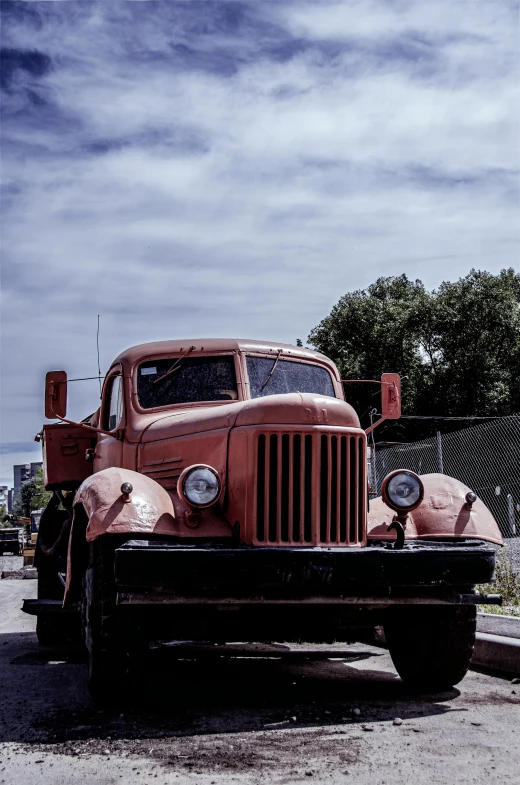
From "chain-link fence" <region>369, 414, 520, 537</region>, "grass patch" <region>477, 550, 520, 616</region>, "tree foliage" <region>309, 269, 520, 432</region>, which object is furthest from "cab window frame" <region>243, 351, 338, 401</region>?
"tree foliage" <region>309, 269, 520, 432</region>

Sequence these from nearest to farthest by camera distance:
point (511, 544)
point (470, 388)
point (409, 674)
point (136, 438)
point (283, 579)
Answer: point (283, 579)
point (409, 674)
point (136, 438)
point (511, 544)
point (470, 388)

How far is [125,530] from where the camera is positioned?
546 cm

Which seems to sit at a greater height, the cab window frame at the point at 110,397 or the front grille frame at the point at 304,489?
the cab window frame at the point at 110,397

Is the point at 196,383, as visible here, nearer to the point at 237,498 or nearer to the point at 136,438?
the point at 136,438

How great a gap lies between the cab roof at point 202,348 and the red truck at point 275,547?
3.28 feet

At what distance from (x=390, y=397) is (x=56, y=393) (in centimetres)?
267

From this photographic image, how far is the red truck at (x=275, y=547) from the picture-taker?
17.6 ft

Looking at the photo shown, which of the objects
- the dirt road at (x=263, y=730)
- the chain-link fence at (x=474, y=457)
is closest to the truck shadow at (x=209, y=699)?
the dirt road at (x=263, y=730)

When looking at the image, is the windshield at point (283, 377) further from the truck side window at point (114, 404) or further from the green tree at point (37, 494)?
the green tree at point (37, 494)

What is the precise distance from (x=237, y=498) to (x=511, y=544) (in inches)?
365

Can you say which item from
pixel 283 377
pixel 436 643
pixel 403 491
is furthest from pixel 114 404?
pixel 436 643

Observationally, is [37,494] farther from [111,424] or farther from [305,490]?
[305,490]

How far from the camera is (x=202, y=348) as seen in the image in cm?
772

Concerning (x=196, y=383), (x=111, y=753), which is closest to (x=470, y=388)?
(x=196, y=383)
